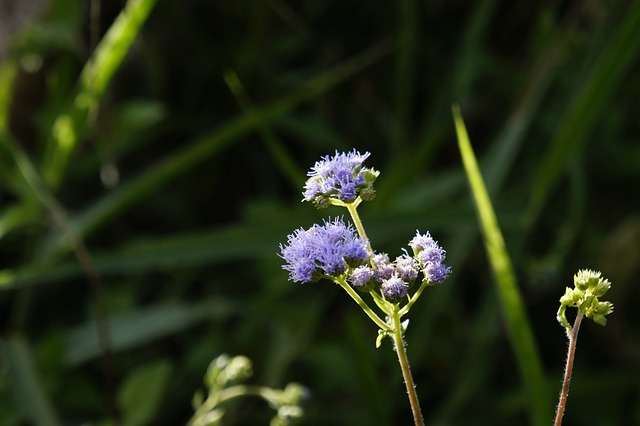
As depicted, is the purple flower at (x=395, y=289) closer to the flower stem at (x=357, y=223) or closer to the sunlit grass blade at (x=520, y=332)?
the flower stem at (x=357, y=223)

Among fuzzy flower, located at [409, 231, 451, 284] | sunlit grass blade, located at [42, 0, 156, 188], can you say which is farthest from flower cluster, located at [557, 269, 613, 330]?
sunlit grass blade, located at [42, 0, 156, 188]

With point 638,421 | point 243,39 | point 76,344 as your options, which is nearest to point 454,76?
point 243,39

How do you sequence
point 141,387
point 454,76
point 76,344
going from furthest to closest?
point 454,76 → point 76,344 → point 141,387

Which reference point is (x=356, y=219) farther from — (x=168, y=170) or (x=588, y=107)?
(x=168, y=170)

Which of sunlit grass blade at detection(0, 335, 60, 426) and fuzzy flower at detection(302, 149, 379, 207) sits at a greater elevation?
sunlit grass blade at detection(0, 335, 60, 426)

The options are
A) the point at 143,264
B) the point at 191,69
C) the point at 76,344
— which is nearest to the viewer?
the point at 143,264

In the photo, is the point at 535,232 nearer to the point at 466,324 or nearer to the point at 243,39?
the point at 466,324

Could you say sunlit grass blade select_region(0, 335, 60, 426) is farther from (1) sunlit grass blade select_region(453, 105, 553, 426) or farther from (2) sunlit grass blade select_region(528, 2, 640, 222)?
(2) sunlit grass blade select_region(528, 2, 640, 222)

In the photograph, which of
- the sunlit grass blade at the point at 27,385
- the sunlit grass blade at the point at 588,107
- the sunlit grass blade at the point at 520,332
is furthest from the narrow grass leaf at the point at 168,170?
the sunlit grass blade at the point at 520,332
